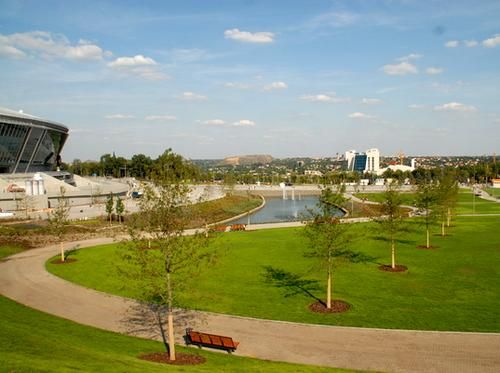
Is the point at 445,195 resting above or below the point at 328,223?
above

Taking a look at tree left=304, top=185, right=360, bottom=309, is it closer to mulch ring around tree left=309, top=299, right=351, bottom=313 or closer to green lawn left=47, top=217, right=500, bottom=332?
mulch ring around tree left=309, top=299, right=351, bottom=313

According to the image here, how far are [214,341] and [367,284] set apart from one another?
1144cm

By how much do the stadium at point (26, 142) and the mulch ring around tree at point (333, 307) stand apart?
75193mm

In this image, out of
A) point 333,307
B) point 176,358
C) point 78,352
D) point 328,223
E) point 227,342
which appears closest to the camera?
point 78,352

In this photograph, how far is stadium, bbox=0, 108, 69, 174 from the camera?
8344 centimetres

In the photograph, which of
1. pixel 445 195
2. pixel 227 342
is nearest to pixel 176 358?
pixel 227 342

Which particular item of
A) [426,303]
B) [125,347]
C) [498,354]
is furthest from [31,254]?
[498,354]

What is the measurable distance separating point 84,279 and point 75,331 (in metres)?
9.82

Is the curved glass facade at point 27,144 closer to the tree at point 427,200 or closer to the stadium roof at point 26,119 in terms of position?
the stadium roof at point 26,119

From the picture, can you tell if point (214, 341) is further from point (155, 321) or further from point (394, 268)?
point (394, 268)

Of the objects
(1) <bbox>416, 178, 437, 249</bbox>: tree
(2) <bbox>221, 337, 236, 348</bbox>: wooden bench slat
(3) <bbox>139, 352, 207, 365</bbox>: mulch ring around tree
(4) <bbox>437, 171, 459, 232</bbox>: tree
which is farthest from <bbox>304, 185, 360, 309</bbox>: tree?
(4) <bbox>437, 171, 459, 232</bbox>: tree

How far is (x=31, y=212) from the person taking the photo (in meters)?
61.6

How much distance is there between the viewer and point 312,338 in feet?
57.4

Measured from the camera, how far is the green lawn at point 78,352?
Answer: 12.5 meters
